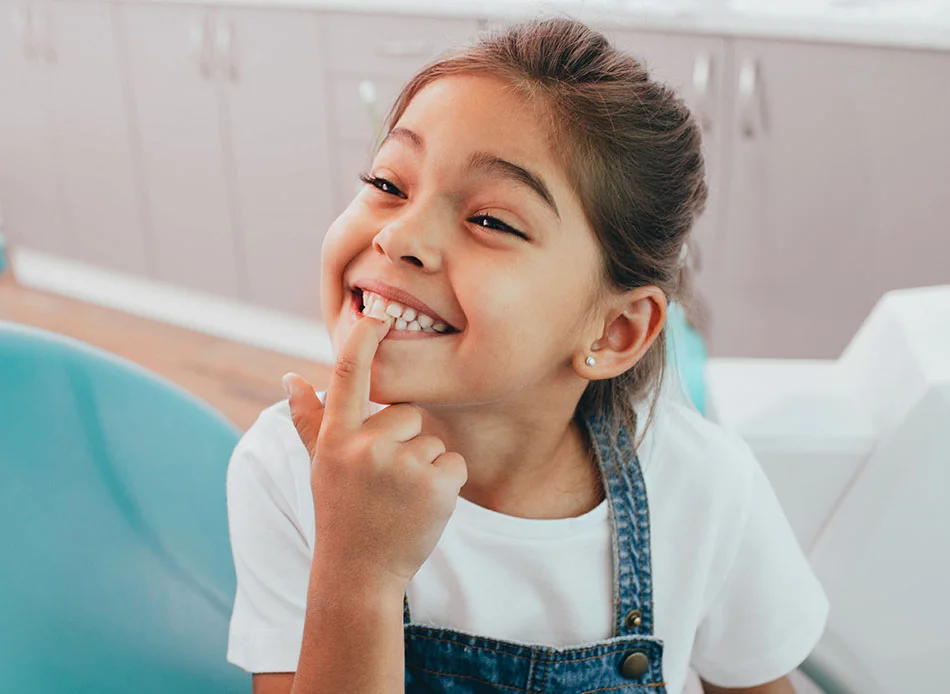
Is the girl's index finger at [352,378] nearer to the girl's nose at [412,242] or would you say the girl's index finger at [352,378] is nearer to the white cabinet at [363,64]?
the girl's nose at [412,242]

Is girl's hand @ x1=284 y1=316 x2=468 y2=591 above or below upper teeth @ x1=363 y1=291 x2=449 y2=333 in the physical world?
below

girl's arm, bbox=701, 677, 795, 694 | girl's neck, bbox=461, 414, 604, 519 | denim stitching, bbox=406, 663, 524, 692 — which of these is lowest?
girl's arm, bbox=701, 677, 795, 694

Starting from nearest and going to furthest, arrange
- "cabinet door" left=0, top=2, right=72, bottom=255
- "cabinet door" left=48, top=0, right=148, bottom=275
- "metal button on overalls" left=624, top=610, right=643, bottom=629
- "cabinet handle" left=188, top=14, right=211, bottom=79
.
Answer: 1. "metal button on overalls" left=624, top=610, right=643, bottom=629
2. "cabinet handle" left=188, top=14, right=211, bottom=79
3. "cabinet door" left=48, top=0, right=148, bottom=275
4. "cabinet door" left=0, top=2, right=72, bottom=255

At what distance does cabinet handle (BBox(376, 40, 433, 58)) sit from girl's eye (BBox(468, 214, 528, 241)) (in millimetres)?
1844

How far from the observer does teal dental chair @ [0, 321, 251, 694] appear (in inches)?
36.5

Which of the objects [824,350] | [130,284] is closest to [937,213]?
[824,350]

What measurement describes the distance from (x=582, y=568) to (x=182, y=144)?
2.49m

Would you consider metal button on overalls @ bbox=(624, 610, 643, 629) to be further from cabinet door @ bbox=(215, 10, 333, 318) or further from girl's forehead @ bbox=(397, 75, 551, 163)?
cabinet door @ bbox=(215, 10, 333, 318)

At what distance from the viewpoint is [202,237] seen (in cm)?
320

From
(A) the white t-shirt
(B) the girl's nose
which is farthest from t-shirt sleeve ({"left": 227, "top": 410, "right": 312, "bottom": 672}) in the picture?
(B) the girl's nose

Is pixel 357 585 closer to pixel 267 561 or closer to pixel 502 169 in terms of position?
pixel 267 561

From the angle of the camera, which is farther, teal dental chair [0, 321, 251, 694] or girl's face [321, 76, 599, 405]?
teal dental chair [0, 321, 251, 694]

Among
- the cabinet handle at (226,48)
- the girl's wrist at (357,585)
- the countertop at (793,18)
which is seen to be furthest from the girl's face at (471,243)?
the cabinet handle at (226,48)

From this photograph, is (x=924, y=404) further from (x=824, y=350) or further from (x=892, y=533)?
(x=824, y=350)
